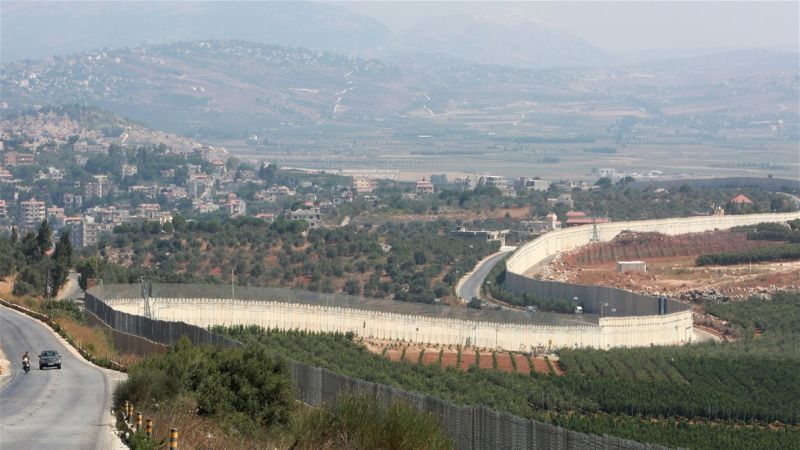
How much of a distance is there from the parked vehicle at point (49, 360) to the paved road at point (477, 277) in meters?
44.1

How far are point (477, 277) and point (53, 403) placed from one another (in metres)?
60.8

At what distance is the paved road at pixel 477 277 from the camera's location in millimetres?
80938

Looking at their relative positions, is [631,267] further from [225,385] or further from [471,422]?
[471,422]

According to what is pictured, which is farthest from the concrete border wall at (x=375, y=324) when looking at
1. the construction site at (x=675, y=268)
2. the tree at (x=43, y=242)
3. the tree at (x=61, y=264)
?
the construction site at (x=675, y=268)

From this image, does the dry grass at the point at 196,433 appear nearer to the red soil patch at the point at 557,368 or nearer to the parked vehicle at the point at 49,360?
the parked vehicle at the point at 49,360

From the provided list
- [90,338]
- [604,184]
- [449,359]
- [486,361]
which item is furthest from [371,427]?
[604,184]

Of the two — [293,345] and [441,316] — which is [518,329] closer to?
[441,316]

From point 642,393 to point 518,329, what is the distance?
1386 cm

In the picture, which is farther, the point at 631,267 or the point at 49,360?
the point at 631,267

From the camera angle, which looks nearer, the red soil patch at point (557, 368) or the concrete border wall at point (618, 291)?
the red soil patch at point (557, 368)

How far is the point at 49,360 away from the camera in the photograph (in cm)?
3391

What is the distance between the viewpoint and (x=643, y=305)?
225 feet

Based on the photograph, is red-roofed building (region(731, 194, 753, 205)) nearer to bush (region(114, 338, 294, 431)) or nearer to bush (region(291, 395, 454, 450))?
bush (region(114, 338, 294, 431))

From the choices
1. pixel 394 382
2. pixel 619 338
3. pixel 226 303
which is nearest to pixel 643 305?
pixel 619 338
